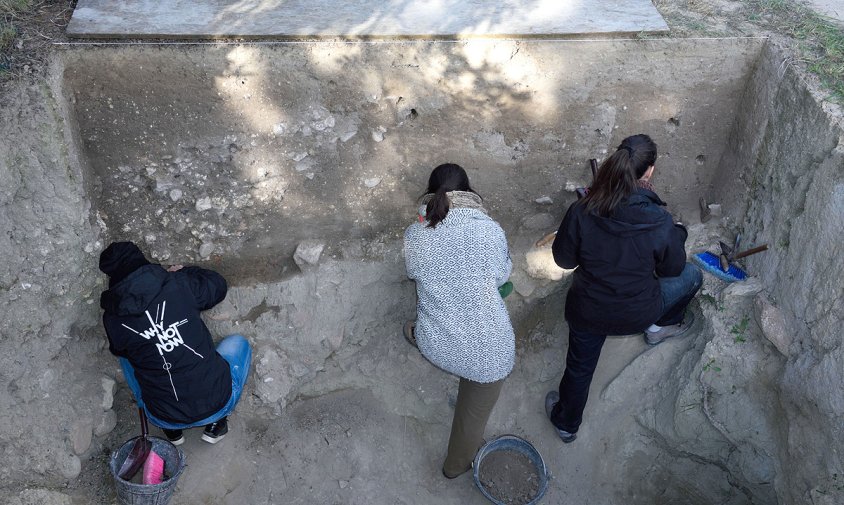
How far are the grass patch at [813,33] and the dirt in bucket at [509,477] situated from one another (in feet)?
7.35

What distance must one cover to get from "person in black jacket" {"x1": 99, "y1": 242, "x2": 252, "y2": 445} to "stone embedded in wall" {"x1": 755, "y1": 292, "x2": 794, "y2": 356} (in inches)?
97.3

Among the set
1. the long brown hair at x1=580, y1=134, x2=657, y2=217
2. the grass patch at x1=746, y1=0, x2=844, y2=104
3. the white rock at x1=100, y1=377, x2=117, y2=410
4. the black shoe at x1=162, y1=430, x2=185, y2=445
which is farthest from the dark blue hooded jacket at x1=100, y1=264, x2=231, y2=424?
the grass patch at x1=746, y1=0, x2=844, y2=104

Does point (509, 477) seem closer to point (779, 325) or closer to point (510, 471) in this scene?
point (510, 471)

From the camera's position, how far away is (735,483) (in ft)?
10.6

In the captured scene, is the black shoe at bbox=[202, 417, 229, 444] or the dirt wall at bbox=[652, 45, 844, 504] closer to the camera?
the dirt wall at bbox=[652, 45, 844, 504]

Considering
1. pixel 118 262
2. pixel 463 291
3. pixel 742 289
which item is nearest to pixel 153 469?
pixel 118 262

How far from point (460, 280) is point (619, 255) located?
0.67 meters

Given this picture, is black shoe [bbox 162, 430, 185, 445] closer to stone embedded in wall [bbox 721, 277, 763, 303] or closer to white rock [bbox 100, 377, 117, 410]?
white rock [bbox 100, 377, 117, 410]

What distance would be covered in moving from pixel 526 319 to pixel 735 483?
126 cm

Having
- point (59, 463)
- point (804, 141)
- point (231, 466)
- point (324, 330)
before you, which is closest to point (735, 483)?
point (804, 141)

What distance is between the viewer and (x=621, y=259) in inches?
108

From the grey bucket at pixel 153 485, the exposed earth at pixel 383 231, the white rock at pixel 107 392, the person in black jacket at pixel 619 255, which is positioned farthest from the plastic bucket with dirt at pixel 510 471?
the white rock at pixel 107 392

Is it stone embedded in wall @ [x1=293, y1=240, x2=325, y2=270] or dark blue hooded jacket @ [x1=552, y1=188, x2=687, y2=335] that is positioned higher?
dark blue hooded jacket @ [x1=552, y1=188, x2=687, y2=335]

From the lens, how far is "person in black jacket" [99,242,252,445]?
2859mm
